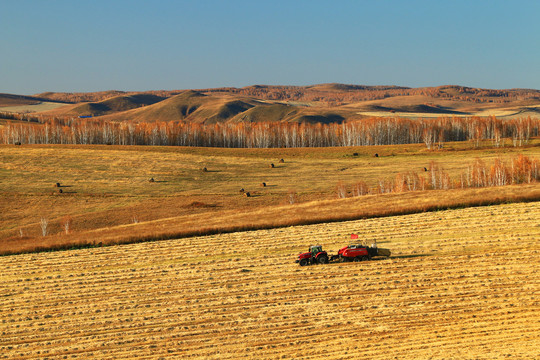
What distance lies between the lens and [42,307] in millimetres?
27656

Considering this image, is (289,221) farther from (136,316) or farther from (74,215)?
(74,215)

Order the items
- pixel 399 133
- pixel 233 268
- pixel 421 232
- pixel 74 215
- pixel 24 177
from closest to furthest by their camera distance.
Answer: pixel 233 268 < pixel 421 232 < pixel 74 215 < pixel 24 177 < pixel 399 133

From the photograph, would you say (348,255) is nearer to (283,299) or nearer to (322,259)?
(322,259)

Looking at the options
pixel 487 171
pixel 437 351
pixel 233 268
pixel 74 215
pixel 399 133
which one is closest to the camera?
pixel 437 351

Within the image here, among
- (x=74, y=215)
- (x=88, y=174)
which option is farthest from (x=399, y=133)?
(x=74, y=215)

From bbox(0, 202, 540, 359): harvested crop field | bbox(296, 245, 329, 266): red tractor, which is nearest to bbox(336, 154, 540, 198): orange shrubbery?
bbox(0, 202, 540, 359): harvested crop field

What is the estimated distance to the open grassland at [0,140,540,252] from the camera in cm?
4616

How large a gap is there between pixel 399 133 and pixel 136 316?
520 ft

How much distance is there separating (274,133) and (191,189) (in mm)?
100703

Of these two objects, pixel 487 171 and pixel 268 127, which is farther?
pixel 268 127

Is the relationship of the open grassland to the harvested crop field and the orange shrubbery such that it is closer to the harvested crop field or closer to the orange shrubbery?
the orange shrubbery

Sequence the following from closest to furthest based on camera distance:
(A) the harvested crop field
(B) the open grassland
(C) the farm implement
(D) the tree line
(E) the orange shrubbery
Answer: (A) the harvested crop field < (C) the farm implement < (B) the open grassland < (E) the orange shrubbery < (D) the tree line

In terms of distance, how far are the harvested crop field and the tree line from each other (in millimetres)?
129191

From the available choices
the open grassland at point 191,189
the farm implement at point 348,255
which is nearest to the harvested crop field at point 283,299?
the farm implement at point 348,255
